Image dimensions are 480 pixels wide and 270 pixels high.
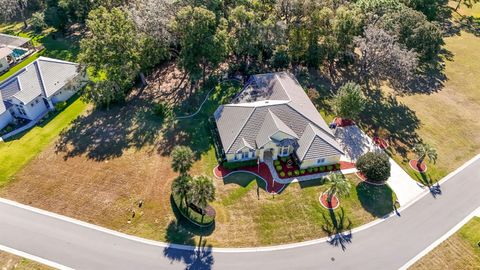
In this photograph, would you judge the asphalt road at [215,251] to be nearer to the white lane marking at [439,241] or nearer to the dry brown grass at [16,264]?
the white lane marking at [439,241]

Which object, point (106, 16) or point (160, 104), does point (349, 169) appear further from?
point (106, 16)

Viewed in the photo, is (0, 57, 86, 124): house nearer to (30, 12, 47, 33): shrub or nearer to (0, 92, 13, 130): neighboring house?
(0, 92, 13, 130): neighboring house

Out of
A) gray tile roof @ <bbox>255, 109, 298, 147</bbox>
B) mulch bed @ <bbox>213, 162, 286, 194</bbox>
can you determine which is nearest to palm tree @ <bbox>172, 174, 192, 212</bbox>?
mulch bed @ <bbox>213, 162, 286, 194</bbox>

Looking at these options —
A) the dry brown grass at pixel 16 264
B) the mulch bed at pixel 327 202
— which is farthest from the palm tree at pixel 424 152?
the dry brown grass at pixel 16 264

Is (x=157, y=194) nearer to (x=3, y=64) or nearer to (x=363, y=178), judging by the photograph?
(x=363, y=178)

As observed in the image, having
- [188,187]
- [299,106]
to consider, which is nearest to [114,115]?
[188,187]

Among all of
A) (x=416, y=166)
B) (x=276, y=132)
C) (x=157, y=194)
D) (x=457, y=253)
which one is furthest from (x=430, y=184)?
(x=157, y=194)
